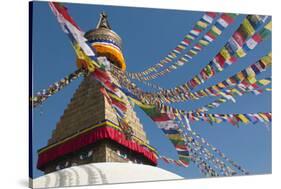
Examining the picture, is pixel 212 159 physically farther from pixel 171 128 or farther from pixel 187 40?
pixel 187 40

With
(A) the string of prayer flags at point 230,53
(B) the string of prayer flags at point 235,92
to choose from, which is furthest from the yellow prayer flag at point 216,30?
(B) the string of prayer flags at point 235,92

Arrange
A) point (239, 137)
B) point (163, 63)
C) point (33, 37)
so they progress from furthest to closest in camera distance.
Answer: point (239, 137) → point (163, 63) → point (33, 37)

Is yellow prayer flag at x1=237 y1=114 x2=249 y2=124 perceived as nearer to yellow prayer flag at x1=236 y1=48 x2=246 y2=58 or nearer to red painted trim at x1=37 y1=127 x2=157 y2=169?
yellow prayer flag at x1=236 y1=48 x2=246 y2=58

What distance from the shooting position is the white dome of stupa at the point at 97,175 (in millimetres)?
8258

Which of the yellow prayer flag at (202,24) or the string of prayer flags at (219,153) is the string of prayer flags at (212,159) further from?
the yellow prayer flag at (202,24)

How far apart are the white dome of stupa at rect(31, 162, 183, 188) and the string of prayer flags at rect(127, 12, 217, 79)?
1238mm

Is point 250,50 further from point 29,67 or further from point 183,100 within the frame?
point 29,67

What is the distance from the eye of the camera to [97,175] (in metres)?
8.44

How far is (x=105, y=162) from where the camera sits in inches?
332

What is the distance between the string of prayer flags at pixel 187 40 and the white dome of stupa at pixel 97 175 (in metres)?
1.24

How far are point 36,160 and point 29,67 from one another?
116cm

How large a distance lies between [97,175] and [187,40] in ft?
7.57

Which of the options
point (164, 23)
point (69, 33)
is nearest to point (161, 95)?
point (164, 23)

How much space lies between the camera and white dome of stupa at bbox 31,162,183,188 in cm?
826
